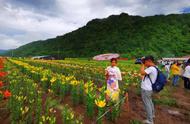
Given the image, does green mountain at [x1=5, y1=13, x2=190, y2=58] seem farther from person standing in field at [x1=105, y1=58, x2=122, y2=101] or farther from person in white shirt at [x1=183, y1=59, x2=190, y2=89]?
person standing in field at [x1=105, y1=58, x2=122, y2=101]

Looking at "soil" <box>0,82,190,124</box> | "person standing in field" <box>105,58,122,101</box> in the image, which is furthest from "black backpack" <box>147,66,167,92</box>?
"person standing in field" <box>105,58,122,101</box>

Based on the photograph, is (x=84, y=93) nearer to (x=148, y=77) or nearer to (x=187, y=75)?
(x=148, y=77)

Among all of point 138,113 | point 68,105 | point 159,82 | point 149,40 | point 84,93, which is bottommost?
point 138,113

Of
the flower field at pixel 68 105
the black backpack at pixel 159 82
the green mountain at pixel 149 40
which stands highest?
the green mountain at pixel 149 40

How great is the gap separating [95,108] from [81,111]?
40cm

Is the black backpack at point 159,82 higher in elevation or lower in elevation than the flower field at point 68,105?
higher

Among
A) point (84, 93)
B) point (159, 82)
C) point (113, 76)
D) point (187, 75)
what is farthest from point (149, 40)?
point (159, 82)

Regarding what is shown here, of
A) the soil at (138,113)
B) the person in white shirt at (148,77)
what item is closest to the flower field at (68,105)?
the soil at (138,113)

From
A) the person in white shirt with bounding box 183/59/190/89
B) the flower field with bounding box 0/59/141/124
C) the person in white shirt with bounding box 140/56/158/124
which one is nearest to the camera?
the flower field with bounding box 0/59/141/124

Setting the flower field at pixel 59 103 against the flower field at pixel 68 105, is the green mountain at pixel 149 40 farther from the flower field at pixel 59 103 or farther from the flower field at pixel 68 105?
the flower field at pixel 59 103

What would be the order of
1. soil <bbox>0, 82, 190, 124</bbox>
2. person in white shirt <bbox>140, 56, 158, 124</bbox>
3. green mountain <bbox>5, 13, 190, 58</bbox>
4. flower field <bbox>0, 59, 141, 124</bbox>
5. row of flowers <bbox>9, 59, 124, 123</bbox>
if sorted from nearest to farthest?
flower field <bbox>0, 59, 141, 124</bbox>
row of flowers <bbox>9, 59, 124, 123</bbox>
person in white shirt <bbox>140, 56, 158, 124</bbox>
soil <bbox>0, 82, 190, 124</bbox>
green mountain <bbox>5, 13, 190, 58</bbox>

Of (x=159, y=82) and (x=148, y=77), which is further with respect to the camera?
(x=148, y=77)

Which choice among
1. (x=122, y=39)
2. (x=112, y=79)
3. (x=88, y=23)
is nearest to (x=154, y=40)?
(x=122, y=39)

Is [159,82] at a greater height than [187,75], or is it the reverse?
[159,82]
